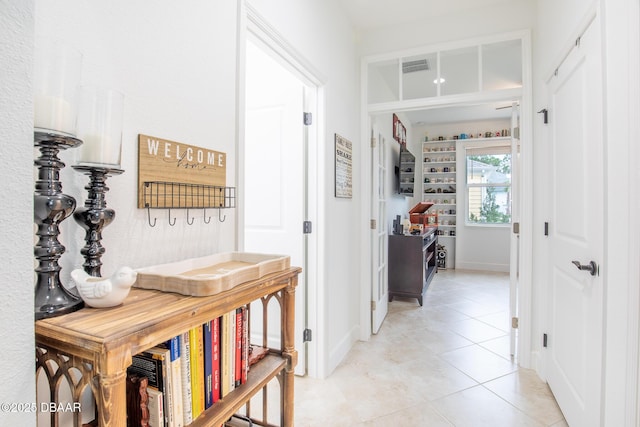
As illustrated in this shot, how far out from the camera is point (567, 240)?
6.25ft

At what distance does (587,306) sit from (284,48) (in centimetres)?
204

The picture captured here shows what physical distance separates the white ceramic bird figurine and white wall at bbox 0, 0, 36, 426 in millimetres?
122

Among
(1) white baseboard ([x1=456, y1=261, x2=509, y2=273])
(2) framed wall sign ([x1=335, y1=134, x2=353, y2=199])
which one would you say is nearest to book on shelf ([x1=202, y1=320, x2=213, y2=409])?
(2) framed wall sign ([x1=335, y1=134, x2=353, y2=199])

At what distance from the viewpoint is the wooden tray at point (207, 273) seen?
85cm

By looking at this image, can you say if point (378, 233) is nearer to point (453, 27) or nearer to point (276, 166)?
point (276, 166)

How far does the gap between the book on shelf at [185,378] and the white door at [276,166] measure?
1.49m

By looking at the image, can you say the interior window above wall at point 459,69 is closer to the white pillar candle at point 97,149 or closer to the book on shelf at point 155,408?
the white pillar candle at point 97,149

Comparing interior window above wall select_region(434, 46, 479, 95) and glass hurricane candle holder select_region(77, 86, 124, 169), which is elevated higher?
interior window above wall select_region(434, 46, 479, 95)

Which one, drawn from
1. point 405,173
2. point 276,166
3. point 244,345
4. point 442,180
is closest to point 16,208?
point 244,345

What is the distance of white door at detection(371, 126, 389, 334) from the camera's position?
3.13 metres

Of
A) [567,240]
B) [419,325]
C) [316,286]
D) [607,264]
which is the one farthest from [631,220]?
[419,325]

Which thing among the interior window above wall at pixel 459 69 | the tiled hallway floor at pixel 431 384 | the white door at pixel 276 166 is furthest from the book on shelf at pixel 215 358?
the interior window above wall at pixel 459 69

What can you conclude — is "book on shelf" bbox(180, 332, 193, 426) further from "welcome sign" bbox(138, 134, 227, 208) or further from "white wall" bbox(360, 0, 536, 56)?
"white wall" bbox(360, 0, 536, 56)

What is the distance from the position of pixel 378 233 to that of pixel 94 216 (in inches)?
106
